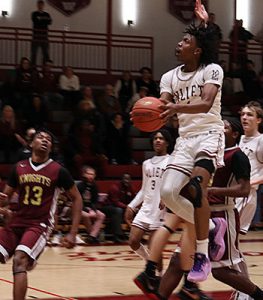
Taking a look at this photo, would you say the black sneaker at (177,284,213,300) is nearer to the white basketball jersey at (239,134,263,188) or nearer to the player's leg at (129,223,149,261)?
the white basketball jersey at (239,134,263,188)

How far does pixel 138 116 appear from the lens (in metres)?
6.36

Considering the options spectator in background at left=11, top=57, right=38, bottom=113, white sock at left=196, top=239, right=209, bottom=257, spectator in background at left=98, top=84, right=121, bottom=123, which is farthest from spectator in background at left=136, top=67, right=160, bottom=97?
white sock at left=196, top=239, right=209, bottom=257

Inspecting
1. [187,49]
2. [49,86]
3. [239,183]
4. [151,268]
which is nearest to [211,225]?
[239,183]

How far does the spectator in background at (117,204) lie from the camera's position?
1312 cm

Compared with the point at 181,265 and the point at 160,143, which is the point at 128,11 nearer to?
the point at 160,143

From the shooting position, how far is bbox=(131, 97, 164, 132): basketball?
628cm

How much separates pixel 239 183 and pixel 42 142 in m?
1.69

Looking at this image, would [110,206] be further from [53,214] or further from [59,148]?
[53,214]

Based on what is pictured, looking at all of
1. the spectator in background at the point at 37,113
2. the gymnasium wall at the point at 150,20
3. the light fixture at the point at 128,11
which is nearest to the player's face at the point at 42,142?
the spectator in background at the point at 37,113

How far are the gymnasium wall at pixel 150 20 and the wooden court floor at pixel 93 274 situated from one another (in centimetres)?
896

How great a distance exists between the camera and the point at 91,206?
513 inches

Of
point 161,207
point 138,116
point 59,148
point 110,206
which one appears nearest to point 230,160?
point 138,116

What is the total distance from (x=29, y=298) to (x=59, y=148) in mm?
7535

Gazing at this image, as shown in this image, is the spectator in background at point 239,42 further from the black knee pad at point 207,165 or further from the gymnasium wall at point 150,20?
the black knee pad at point 207,165
